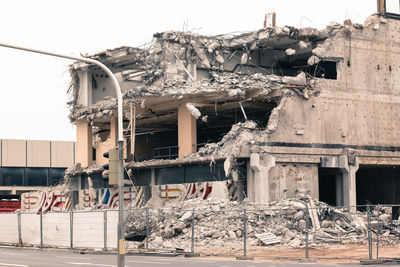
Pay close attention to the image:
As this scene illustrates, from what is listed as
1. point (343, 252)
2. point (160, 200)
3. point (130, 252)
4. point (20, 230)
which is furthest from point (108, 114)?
point (343, 252)

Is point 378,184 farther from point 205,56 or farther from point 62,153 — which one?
point 62,153

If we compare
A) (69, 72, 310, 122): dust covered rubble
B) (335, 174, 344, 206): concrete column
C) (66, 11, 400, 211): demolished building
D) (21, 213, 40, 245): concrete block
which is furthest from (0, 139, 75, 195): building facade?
(335, 174, 344, 206): concrete column

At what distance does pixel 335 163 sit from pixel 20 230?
18383mm

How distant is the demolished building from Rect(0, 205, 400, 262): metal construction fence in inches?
151

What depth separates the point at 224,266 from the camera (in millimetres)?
26938

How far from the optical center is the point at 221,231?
1485 inches

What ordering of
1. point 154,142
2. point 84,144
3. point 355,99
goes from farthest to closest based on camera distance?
point 154,142 → point 84,144 → point 355,99

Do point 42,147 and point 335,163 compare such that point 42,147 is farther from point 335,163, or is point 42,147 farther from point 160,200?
point 335,163

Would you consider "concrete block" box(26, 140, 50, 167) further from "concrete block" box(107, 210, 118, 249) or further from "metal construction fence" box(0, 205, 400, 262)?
"concrete block" box(107, 210, 118, 249)

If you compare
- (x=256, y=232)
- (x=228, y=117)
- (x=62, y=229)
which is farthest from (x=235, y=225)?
(x=228, y=117)

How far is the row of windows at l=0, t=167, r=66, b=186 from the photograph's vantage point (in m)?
81.7

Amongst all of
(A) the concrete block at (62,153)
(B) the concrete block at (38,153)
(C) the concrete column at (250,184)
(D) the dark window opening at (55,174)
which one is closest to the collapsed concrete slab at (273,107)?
(C) the concrete column at (250,184)

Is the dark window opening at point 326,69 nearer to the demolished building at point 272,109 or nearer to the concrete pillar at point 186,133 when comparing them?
the demolished building at point 272,109

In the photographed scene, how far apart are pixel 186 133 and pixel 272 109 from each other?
577 cm
